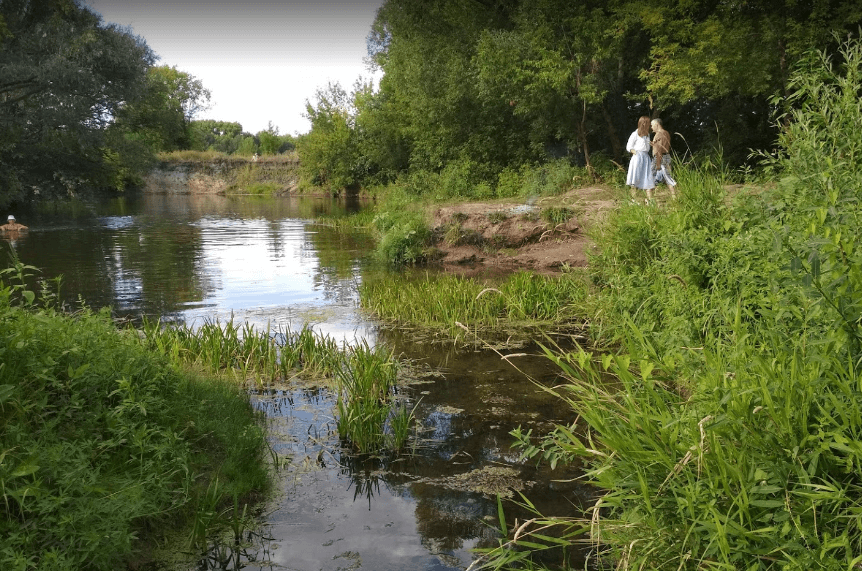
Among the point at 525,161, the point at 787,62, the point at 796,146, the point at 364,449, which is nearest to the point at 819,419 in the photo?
the point at 796,146

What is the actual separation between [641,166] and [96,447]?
13525 millimetres

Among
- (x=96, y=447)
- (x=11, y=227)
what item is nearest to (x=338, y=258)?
(x=11, y=227)

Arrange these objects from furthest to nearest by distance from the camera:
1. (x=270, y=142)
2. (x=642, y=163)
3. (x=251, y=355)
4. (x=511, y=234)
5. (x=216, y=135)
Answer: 1. (x=216, y=135)
2. (x=270, y=142)
3. (x=511, y=234)
4. (x=642, y=163)
5. (x=251, y=355)

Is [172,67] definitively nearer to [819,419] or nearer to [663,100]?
[663,100]

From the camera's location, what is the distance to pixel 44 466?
13.1 feet

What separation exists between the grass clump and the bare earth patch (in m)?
11.6

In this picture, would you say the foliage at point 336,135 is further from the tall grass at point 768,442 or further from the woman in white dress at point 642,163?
the tall grass at point 768,442

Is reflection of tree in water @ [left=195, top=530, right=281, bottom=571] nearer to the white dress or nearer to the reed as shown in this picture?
the reed

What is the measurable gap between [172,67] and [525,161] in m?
79.4

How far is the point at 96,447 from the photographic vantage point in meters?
4.58

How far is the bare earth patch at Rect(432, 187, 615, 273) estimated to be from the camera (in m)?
17.0

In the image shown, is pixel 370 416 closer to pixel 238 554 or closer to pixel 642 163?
pixel 238 554

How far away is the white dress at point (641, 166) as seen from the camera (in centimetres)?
1534

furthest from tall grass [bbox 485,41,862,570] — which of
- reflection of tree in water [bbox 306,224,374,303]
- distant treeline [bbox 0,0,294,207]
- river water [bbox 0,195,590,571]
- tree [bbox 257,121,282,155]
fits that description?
tree [bbox 257,121,282,155]
